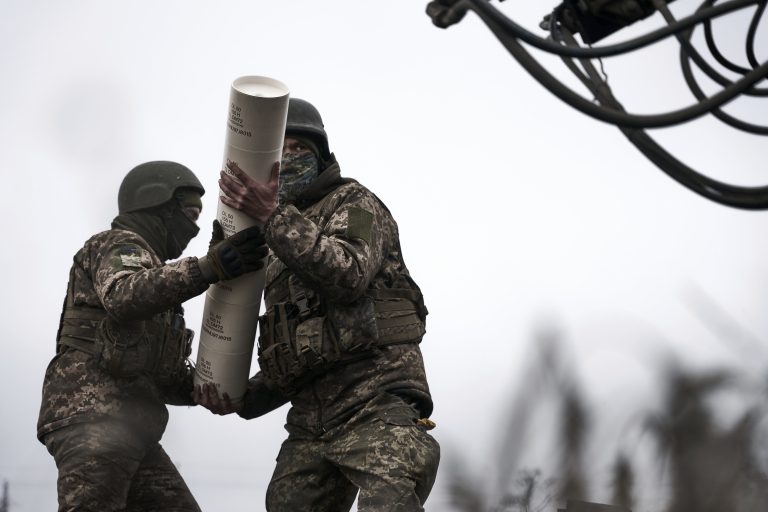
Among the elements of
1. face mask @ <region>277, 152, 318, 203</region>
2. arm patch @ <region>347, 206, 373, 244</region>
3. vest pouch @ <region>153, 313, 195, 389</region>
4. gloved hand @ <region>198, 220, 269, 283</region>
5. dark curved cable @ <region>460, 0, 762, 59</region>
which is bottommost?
vest pouch @ <region>153, 313, 195, 389</region>

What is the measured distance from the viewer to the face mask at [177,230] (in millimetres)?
6516

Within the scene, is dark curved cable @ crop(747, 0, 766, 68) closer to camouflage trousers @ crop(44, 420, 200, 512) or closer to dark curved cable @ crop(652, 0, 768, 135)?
dark curved cable @ crop(652, 0, 768, 135)

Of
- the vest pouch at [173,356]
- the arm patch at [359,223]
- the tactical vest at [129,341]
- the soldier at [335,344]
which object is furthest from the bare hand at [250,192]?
the vest pouch at [173,356]

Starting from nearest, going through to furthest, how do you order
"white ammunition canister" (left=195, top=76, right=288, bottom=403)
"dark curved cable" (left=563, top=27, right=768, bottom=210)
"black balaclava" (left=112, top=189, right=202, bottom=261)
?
1. "dark curved cable" (left=563, top=27, right=768, bottom=210)
2. "white ammunition canister" (left=195, top=76, right=288, bottom=403)
3. "black balaclava" (left=112, top=189, right=202, bottom=261)

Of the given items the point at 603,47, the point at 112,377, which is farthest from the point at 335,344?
the point at 603,47

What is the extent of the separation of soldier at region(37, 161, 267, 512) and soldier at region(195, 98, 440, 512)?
1.07ft

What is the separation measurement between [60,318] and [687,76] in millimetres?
3625

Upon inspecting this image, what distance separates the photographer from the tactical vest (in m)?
5.86

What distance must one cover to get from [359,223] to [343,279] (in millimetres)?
358

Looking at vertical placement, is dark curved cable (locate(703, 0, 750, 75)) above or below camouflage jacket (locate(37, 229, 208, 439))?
above

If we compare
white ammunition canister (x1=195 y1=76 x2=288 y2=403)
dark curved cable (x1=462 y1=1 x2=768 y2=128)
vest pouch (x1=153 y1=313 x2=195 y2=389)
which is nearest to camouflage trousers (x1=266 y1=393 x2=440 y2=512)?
white ammunition canister (x1=195 y1=76 x2=288 y2=403)

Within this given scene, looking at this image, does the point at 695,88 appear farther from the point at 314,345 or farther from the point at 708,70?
the point at 314,345

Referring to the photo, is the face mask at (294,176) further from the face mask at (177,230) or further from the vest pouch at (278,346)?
the face mask at (177,230)

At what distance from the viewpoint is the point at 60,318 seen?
6270 millimetres
